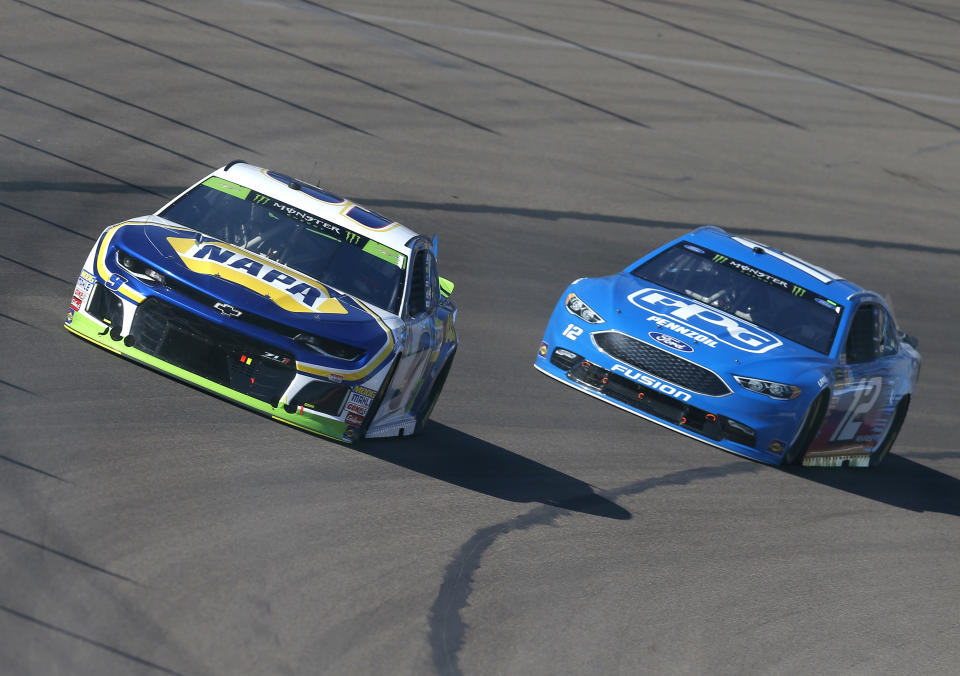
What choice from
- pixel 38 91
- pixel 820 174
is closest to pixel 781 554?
pixel 38 91

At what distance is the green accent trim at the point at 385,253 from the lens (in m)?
9.99

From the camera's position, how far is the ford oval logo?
11328 millimetres

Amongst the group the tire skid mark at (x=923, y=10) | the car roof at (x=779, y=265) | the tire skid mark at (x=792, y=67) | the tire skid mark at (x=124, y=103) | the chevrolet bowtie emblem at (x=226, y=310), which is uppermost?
the tire skid mark at (x=923, y=10)

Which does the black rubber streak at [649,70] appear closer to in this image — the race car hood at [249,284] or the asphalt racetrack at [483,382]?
the asphalt racetrack at [483,382]

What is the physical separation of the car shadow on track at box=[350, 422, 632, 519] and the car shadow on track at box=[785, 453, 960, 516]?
252cm

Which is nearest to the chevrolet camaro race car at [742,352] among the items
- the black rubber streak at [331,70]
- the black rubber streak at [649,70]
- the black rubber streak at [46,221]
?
the black rubber streak at [46,221]

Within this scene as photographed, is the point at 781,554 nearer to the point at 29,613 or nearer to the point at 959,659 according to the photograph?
the point at 959,659

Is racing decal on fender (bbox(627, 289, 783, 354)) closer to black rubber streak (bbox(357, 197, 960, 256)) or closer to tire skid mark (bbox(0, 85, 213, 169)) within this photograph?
black rubber streak (bbox(357, 197, 960, 256))

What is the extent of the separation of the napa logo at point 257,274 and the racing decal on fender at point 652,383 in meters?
3.07

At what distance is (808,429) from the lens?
451 inches

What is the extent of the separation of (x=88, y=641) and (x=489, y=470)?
433cm

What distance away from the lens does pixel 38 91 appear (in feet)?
59.3

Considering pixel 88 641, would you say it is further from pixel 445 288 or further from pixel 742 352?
pixel 742 352

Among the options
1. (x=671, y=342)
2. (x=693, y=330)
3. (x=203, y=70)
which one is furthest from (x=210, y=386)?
(x=203, y=70)
